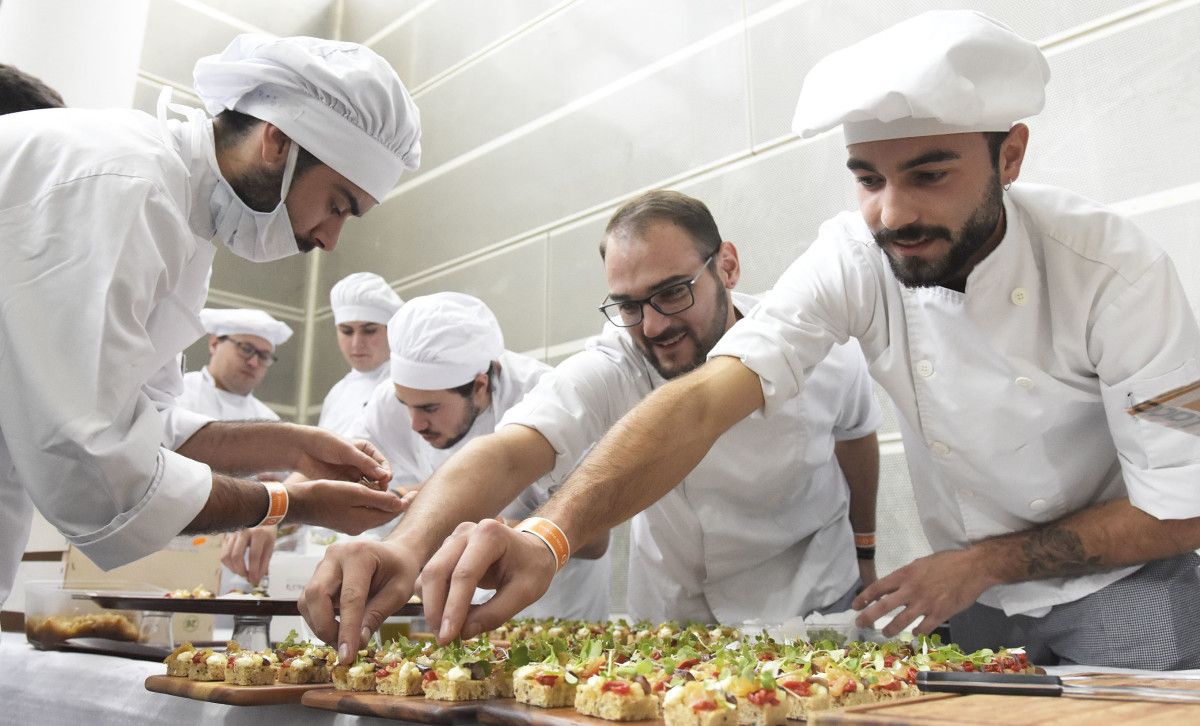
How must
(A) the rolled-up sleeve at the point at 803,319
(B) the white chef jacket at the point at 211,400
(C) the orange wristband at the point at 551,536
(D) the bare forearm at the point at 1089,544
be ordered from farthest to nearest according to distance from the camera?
(B) the white chef jacket at the point at 211,400 → (A) the rolled-up sleeve at the point at 803,319 → (D) the bare forearm at the point at 1089,544 → (C) the orange wristband at the point at 551,536

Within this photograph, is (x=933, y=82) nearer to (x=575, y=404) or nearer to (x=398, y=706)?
(x=575, y=404)

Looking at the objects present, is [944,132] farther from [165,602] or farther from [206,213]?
[165,602]

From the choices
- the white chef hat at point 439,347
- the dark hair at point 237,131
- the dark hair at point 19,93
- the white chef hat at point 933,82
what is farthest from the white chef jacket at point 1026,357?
the dark hair at point 19,93

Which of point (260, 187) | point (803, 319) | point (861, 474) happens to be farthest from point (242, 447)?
Result: point (861, 474)

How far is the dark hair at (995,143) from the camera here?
152 centimetres

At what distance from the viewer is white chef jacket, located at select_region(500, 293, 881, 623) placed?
204cm

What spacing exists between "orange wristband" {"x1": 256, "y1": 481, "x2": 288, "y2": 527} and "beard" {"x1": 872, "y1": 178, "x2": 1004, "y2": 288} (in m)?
1.19

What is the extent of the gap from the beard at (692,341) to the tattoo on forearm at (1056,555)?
0.80m

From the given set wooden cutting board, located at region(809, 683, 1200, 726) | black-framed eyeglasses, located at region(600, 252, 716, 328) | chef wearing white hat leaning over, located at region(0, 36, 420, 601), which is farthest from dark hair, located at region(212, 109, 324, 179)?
wooden cutting board, located at region(809, 683, 1200, 726)

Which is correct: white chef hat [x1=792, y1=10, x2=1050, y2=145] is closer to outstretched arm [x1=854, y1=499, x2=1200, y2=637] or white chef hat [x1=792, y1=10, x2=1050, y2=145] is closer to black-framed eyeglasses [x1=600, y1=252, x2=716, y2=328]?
black-framed eyeglasses [x1=600, y1=252, x2=716, y2=328]

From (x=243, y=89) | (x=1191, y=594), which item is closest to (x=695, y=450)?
(x=1191, y=594)

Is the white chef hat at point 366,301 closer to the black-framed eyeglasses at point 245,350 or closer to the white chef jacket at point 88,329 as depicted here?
the black-framed eyeglasses at point 245,350

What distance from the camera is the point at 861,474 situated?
228cm

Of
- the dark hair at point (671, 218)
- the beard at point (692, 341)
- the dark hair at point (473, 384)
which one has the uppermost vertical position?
the dark hair at point (671, 218)
